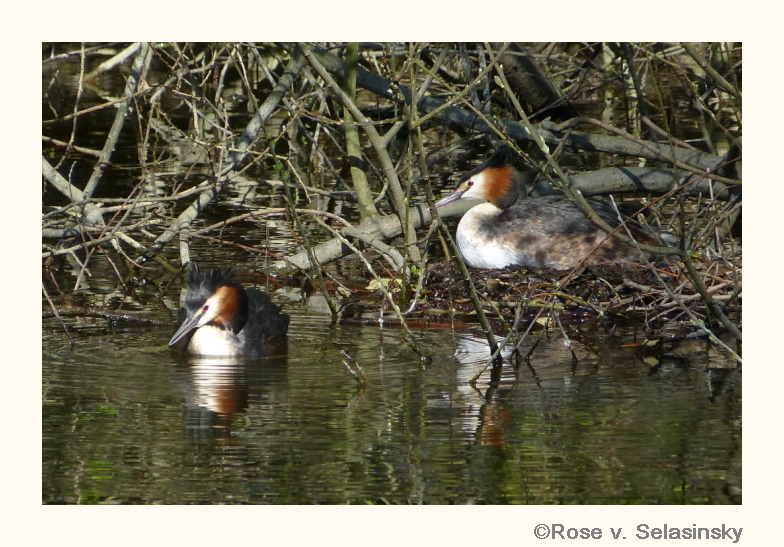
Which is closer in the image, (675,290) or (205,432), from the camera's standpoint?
(205,432)

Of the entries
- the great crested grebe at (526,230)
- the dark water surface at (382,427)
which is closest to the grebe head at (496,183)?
the great crested grebe at (526,230)

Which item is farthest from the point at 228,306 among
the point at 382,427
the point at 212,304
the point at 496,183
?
the point at 496,183

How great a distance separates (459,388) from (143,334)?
2.20m

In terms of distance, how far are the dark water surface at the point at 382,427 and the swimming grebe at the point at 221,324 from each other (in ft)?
0.56

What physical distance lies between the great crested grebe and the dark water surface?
1.56 m

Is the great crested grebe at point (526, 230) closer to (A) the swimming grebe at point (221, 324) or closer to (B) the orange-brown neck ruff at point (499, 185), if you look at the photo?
(B) the orange-brown neck ruff at point (499, 185)

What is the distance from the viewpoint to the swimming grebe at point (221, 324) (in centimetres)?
682

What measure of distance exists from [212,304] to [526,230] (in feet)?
8.79

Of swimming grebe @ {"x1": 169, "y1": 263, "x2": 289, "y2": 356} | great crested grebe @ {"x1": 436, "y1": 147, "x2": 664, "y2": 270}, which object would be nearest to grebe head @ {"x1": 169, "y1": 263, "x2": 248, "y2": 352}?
swimming grebe @ {"x1": 169, "y1": 263, "x2": 289, "y2": 356}

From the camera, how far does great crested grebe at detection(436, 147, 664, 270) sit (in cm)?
825

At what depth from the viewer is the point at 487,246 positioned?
8656 millimetres
